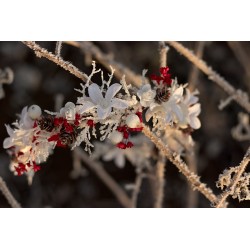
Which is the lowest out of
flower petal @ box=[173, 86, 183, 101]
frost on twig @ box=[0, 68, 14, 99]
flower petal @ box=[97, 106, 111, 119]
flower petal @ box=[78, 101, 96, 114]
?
flower petal @ box=[97, 106, 111, 119]

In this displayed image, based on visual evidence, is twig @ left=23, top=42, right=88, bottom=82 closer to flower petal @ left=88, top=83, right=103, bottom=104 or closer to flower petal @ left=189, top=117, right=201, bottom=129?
flower petal @ left=88, top=83, right=103, bottom=104

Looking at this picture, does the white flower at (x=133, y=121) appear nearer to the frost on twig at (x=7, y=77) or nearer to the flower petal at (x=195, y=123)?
the flower petal at (x=195, y=123)

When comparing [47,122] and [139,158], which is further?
[139,158]

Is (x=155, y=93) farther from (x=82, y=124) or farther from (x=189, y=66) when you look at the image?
(x=189, y=66)

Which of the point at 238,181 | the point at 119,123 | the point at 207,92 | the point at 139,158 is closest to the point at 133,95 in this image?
the point at 119,123

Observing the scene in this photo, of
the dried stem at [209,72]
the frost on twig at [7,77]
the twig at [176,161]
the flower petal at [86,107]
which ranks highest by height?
the dried stem at [209,72]

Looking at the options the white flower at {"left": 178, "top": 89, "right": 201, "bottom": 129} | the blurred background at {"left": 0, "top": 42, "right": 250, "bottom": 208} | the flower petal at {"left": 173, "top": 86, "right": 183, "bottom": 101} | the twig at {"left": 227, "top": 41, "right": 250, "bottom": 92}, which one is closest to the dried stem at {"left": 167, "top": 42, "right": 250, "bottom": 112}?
the white flower at {"left": 178, "top": 89, "right": 201, "bottom": 129}

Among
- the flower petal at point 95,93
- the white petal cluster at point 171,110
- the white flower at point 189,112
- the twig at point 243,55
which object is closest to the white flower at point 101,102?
the flower petal at point 95,93

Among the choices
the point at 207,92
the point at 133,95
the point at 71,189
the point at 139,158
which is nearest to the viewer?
the point at 133,95
